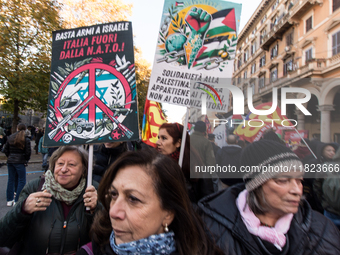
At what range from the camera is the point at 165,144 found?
3045mm

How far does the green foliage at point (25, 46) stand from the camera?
10773 mm

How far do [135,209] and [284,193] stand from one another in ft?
3.07

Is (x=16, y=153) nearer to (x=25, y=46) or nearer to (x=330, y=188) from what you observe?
(x=330, y=188)

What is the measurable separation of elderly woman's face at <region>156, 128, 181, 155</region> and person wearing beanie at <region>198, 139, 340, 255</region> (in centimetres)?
139

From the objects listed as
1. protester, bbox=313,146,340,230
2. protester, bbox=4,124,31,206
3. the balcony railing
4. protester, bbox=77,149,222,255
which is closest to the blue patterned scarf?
protester, bbox=77,149,222,255

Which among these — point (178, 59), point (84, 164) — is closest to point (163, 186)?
point (84, 164)

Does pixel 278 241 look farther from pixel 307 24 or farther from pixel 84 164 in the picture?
pixel 307 24

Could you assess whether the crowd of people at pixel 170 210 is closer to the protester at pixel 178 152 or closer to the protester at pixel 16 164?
the protester at pixel 178 152

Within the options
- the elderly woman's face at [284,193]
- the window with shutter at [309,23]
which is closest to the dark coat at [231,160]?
the elderly woman's face at [284,193]

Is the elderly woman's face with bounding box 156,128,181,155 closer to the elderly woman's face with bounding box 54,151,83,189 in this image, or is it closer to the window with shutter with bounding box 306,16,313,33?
the elderly woman's face with bounding box 54,151,83,189

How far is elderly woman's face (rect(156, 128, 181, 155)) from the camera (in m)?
3.03

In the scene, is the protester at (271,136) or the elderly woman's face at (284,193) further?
the protester at (271,136)

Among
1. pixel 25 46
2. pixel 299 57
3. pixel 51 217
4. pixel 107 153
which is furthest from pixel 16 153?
pixel 299 57

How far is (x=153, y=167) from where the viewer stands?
138cm
